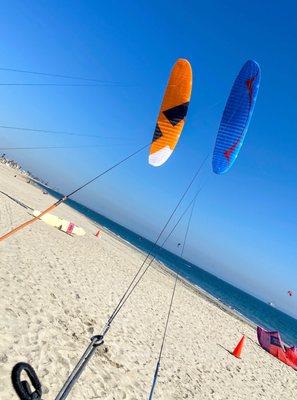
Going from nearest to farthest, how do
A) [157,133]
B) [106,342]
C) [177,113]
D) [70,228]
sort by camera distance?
[106,342] < [177,113] < [157,133] < [70,228]

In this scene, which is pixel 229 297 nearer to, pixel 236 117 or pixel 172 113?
pixel 172 113

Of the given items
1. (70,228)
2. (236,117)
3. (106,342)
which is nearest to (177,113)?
(236,117)

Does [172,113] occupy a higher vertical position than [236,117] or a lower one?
lower

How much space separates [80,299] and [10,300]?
282cm

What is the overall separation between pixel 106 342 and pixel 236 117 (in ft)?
23.5

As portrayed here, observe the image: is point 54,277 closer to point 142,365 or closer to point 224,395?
point 142,365

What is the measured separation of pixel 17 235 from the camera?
12930 millimetres

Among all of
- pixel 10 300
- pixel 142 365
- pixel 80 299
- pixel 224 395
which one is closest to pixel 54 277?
pixel 80 299

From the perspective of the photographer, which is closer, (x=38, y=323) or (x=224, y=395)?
(x=38, y=323)

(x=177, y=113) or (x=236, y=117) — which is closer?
(x=236, y=117)

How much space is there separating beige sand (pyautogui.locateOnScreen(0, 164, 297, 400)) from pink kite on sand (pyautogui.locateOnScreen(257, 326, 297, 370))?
137 centimetres

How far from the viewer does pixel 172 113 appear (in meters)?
11.2

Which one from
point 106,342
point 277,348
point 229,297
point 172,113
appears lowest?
point 106,342

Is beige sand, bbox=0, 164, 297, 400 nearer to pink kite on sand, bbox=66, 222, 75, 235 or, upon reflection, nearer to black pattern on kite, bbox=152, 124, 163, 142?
black pattern on kite, bbox=152, 124, 163, 142
